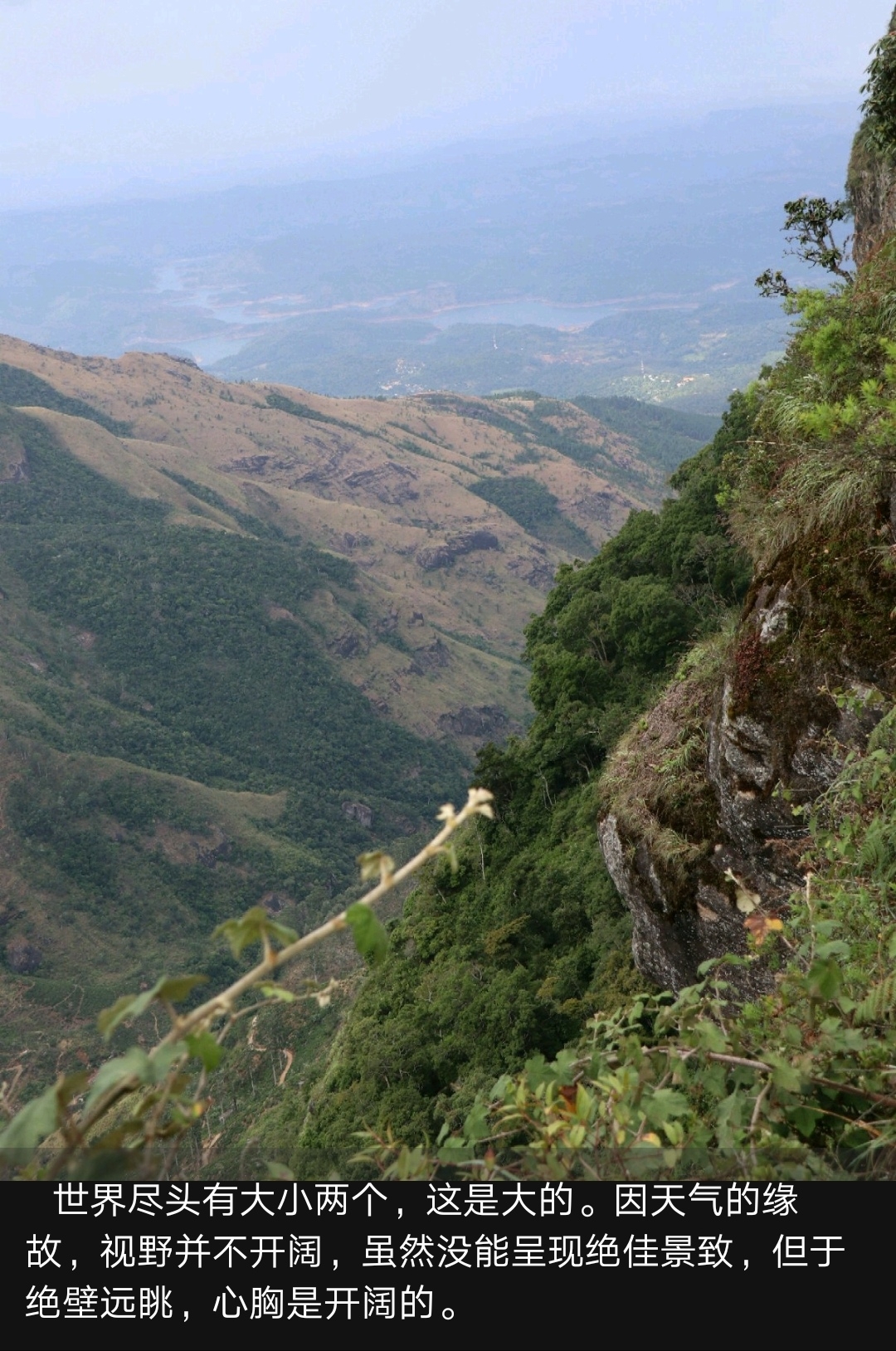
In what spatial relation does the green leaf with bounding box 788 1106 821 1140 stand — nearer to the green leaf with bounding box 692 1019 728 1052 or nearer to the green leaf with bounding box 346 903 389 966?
the green leaf with bounding box 692 1019 728 1052

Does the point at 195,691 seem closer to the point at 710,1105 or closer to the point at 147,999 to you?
the point at 710,1105

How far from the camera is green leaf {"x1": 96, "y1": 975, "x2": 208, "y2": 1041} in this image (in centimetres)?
198

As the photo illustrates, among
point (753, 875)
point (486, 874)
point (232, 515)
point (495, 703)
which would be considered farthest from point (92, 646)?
point (753, 875)

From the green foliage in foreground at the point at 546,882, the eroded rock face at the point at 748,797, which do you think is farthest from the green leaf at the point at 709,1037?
the green foliage in foreground at the point at 546,882

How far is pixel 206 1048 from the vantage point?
6.66ft

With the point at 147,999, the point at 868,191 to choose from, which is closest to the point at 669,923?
the point at 147,999

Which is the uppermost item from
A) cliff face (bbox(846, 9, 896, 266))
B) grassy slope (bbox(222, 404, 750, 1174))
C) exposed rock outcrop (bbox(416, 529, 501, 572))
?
exposed rock outcrop (bbox(416, 529, 501, 572))

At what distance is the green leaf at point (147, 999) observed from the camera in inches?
77.9

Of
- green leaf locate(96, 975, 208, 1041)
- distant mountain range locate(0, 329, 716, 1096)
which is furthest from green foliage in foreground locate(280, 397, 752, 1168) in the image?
distant mountain range locate(0, 329, 716, 1096)

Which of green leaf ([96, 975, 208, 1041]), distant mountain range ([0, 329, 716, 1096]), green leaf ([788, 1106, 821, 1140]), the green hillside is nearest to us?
green leaf ([96, 975, 208, 1041])

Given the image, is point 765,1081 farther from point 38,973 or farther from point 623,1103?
point 38,973

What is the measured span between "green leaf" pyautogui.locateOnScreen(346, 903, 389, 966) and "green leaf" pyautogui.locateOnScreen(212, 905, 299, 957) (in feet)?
0.49
